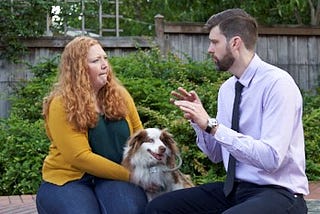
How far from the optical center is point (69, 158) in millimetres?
4039

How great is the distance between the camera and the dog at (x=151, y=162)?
13.7ft

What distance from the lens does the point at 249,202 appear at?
10.7ft

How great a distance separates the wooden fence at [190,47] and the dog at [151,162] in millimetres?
5572

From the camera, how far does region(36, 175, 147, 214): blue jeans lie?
395 cm

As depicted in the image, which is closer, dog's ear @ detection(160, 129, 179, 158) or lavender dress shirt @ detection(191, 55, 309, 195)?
lavender dress shirt @ detection(191, 55, 309, 195)

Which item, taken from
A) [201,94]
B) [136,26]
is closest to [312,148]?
[201,94]

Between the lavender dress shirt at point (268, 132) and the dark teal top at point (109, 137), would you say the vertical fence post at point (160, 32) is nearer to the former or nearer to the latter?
the dark teal top at point (109, 137)

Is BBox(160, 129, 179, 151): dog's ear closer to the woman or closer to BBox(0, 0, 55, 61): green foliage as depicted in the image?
the woman

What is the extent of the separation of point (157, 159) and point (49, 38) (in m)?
Answer: 5.95

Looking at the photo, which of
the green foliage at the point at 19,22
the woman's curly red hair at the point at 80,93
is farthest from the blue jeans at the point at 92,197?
the green foliage at the point at 19,22

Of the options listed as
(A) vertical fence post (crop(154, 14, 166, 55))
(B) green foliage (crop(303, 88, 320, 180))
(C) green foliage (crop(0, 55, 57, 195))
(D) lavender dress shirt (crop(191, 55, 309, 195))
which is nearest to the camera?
(D) lavender dress shirt (crop(191, 55, 309, 195))

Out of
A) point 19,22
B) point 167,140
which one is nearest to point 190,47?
point 19,22

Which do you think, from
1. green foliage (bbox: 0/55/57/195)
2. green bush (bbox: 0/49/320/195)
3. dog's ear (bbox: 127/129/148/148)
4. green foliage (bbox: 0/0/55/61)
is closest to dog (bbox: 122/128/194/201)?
dog's ear (bbox: 127/129/148/148)

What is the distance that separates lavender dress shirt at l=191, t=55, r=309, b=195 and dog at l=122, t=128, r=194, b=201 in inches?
26.1
